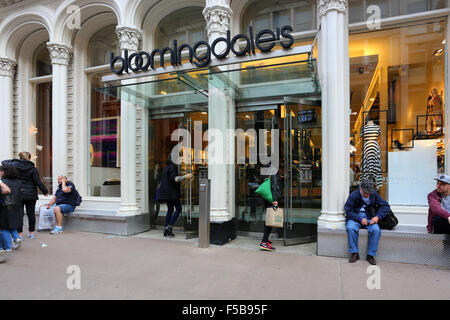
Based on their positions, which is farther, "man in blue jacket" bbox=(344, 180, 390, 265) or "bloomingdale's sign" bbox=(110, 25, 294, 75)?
"bloomingdale's sign" bbox=(110, 25, 294, 75)

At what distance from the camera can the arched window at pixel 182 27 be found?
8000mm

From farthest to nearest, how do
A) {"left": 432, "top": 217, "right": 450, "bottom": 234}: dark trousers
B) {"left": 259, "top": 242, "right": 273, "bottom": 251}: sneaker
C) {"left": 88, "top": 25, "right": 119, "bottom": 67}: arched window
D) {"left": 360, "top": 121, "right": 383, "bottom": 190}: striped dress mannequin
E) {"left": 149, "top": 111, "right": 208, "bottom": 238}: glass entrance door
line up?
{"left": 88, "top": 25, "right": 119, "bottom": 67}: arched window → {"left": 149, "top": 111, "right": 208, "bottom": 238}: glass entrance door → {"left": 360, "top": 121, "right": 383, "bottom": 190}: striped dress mannequin → {"left": 259, "top": 242, "right": 273, "bottom": 251}: sneaker → {"left": 432, "top": 217, "right": 450, "bottom": 234}: dark trousers

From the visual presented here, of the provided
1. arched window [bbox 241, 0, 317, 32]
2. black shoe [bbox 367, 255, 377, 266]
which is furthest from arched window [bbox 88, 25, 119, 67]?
black shoe [bbox 367, 255, 377, 266]

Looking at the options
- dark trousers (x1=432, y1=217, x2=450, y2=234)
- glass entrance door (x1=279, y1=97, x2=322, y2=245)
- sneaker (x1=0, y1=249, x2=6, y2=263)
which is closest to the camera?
dark trousers (x1=432, y1=217, x2=450, y2=234)

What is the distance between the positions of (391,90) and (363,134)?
120cm

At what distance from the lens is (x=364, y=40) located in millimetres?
6520

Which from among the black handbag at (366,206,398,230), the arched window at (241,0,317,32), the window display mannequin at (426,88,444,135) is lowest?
the black handbag at (366,206,398,230)

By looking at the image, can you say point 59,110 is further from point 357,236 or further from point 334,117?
point 357,236

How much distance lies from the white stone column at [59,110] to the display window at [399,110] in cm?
775

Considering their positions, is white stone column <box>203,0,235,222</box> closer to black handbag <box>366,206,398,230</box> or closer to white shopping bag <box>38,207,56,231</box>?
black handbag <box>366,206,398,230</box>

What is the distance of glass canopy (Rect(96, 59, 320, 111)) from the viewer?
5770mm

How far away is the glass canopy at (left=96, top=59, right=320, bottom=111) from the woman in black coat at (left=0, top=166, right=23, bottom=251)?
2.47 m

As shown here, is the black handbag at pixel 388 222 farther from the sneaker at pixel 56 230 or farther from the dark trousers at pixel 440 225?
the sneaker at pixel 56 230

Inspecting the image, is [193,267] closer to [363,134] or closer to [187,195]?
[187,195]
